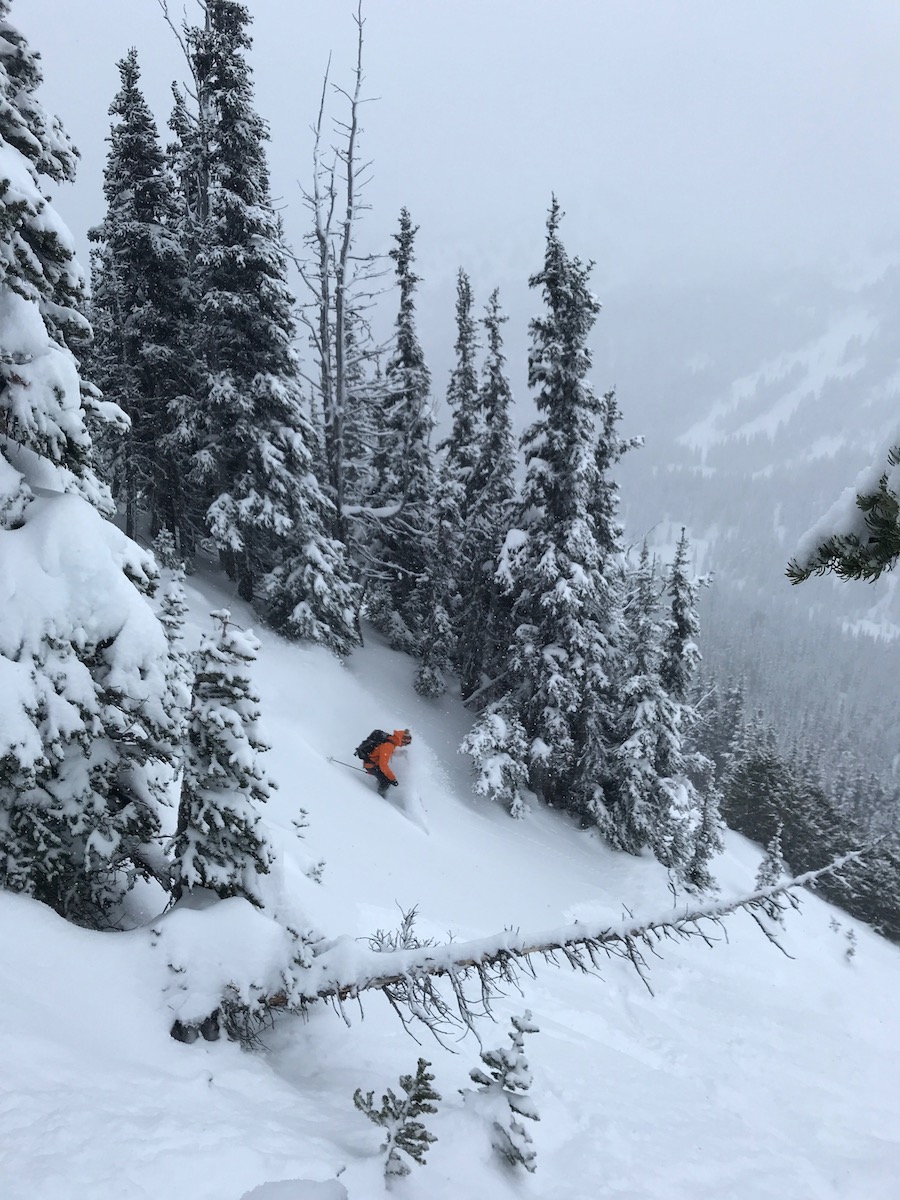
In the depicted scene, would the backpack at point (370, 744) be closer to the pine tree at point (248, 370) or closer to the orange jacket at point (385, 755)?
the orange jacket at point (385, 755)

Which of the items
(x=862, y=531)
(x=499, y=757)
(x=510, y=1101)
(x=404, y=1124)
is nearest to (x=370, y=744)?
(x=499, y=757)

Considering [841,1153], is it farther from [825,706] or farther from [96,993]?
[825,706]

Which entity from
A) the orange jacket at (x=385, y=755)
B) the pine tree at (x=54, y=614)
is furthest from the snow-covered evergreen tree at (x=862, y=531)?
the orange jacket at (x=385, y=755)

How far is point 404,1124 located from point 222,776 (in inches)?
117

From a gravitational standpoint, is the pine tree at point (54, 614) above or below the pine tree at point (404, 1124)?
above

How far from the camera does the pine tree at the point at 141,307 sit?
1842 cm

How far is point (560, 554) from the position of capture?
682 inches

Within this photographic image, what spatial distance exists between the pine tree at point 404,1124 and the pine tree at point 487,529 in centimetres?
1633

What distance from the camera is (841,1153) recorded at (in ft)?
24.4

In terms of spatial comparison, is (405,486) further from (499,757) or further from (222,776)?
(222,776)

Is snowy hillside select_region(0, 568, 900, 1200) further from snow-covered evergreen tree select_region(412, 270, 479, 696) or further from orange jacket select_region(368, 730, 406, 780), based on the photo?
snow-covered evergreen tree select_region(412, 270, 479, 696)

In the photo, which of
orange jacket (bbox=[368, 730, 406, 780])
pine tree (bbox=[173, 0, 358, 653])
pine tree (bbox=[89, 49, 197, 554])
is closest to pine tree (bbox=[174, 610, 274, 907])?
orange jacket (bbox=[368, 730, 406, 780])

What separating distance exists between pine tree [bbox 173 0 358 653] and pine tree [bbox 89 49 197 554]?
1.55 metres

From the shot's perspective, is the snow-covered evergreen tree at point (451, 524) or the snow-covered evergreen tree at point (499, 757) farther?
the snow-covered evergreen tree at point (451, 524)
